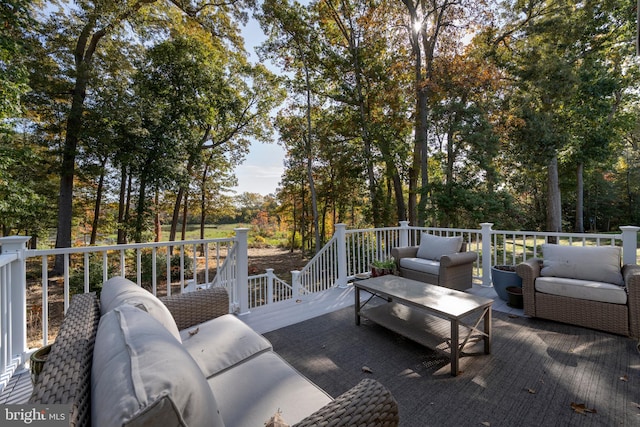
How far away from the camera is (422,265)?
420cm

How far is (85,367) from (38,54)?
10.0 m

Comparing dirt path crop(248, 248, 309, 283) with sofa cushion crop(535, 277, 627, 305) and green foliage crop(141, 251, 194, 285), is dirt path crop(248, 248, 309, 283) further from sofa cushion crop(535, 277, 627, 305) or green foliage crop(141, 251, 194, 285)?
sofa cushion crop(535, 277, 627, 305)

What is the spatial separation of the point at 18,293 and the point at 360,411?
9.29 ft

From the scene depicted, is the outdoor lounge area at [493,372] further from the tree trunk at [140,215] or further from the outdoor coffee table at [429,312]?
the tree trunk at [140,215]

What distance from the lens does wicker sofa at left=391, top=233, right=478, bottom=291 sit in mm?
3891

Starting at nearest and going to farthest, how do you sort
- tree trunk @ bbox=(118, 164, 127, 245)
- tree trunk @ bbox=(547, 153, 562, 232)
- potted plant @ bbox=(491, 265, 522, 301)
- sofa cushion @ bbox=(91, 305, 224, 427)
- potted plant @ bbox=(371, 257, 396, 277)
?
sofa cushion @ bbox=(91, 305, 224, 427) < potted plant @ bbox=(491, 265, 522, 301) < potted plant @ bbox=(371, 257, 396, 277) < tree trunk @ bbox=(547, 153, 562, 232) < tree trunk @ bbox=(118, 164, 127, 245)

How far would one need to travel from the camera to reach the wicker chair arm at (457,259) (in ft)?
12.6

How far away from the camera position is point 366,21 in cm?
858

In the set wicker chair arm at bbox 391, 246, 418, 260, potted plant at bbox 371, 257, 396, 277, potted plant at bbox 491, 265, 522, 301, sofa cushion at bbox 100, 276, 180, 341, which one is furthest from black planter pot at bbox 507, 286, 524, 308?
sofa cushion at bbox 100, 276, 180, 341

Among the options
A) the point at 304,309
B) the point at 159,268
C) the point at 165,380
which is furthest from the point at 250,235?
the point at 165,380

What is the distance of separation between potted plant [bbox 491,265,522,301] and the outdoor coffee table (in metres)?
1.27

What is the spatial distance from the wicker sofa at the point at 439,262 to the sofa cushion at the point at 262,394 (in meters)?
3.04

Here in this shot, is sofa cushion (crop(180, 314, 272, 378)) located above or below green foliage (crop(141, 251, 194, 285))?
above

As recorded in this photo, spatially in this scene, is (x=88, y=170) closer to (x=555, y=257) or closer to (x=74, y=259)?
(x=74, y=259)
